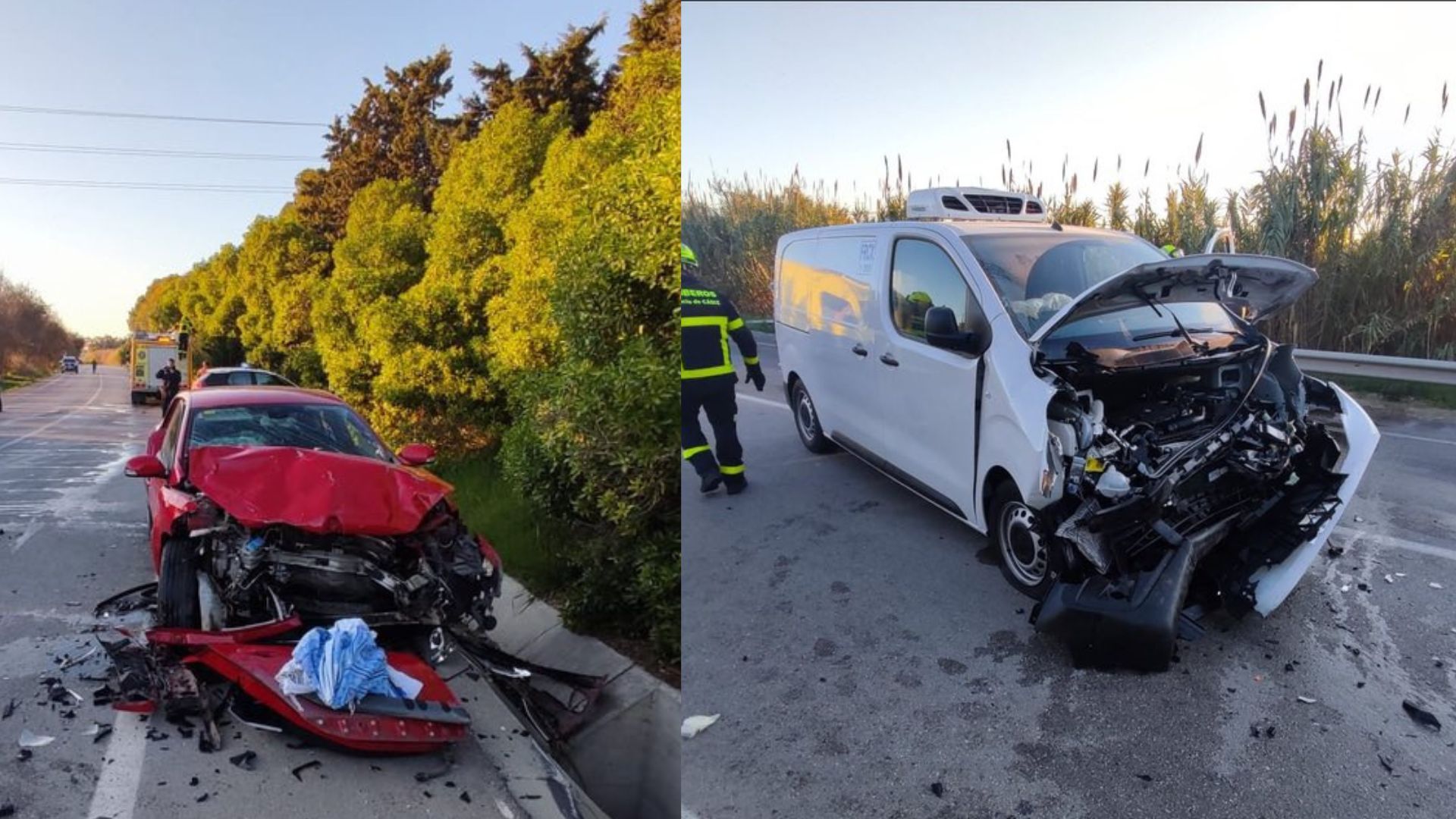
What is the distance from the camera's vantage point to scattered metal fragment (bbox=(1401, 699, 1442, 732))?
80.2 inches

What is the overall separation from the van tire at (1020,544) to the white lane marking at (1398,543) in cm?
107

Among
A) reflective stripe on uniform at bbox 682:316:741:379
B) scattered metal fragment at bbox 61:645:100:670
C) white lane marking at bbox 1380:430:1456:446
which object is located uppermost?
reflective stripe on uniform at bbox 682:316:741:379

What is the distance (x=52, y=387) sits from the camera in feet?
8.43

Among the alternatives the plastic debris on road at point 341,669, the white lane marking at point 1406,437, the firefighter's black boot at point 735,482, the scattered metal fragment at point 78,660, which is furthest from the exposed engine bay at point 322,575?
the white lane marking at point 1406,437

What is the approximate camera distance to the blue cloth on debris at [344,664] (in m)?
2.21

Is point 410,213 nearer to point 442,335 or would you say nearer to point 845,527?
point 442,335

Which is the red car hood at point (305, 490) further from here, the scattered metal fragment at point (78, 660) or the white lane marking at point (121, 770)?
the white lane marking at point (121, 770)

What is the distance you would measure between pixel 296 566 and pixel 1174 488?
9.08 feet

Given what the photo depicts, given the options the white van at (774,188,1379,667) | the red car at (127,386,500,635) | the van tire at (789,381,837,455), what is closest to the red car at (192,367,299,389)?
the red car at (127,386,500,635)

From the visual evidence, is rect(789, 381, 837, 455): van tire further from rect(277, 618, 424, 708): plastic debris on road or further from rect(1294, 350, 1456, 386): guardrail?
rect(277, 618, 424, 708): plastic debris on road

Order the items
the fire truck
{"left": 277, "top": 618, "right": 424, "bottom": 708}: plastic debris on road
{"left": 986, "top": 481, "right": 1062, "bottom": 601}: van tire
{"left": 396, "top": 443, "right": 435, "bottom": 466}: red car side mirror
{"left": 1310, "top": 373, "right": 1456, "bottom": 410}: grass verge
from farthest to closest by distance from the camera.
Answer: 1. {"left": 396, "top": 443, "right": 435, "bottom": 466}: red car side mirror
2. {"left": 986, "top": 481, "right": 1062, "bottom": 601}: van tire
3. the fire truck
4. {"left": 1310, "top": 373, "right": 1456, "bottom": 410}: grass verge
5. {"left": 277, "top": 618, "right": 424, "bottom": 708}: plastic debris on road

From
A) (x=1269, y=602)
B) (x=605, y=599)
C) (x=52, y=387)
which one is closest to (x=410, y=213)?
(x=52, y=387)

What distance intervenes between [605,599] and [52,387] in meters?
1.82

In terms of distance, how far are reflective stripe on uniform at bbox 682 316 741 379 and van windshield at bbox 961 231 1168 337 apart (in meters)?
1.25
